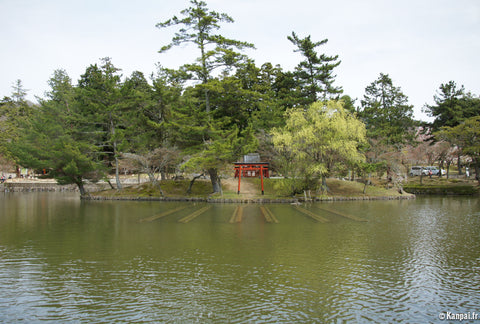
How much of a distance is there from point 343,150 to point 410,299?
2448 centimetres

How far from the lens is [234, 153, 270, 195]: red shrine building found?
113 ft

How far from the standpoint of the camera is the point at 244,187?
3581 centimetres

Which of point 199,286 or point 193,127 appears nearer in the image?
point 199,286

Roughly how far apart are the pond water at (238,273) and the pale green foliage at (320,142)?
576 inches

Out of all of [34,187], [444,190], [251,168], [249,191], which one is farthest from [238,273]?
[34,187]

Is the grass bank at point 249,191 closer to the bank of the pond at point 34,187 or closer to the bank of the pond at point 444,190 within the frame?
the bank of the pond at point 444,190

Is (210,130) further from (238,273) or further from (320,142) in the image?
(238,273)

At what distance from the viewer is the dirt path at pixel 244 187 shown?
33.8m

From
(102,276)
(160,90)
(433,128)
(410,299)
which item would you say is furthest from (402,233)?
(433,128)

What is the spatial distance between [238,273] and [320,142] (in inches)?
956

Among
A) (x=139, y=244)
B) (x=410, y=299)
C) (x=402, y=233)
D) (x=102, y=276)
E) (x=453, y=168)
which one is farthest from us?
(x=453, y=168)

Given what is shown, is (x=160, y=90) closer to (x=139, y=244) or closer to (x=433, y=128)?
(x=139, y=244)

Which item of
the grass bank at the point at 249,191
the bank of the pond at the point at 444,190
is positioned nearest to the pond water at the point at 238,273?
the grass bank at the point at 249,191

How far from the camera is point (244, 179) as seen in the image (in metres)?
38.6
